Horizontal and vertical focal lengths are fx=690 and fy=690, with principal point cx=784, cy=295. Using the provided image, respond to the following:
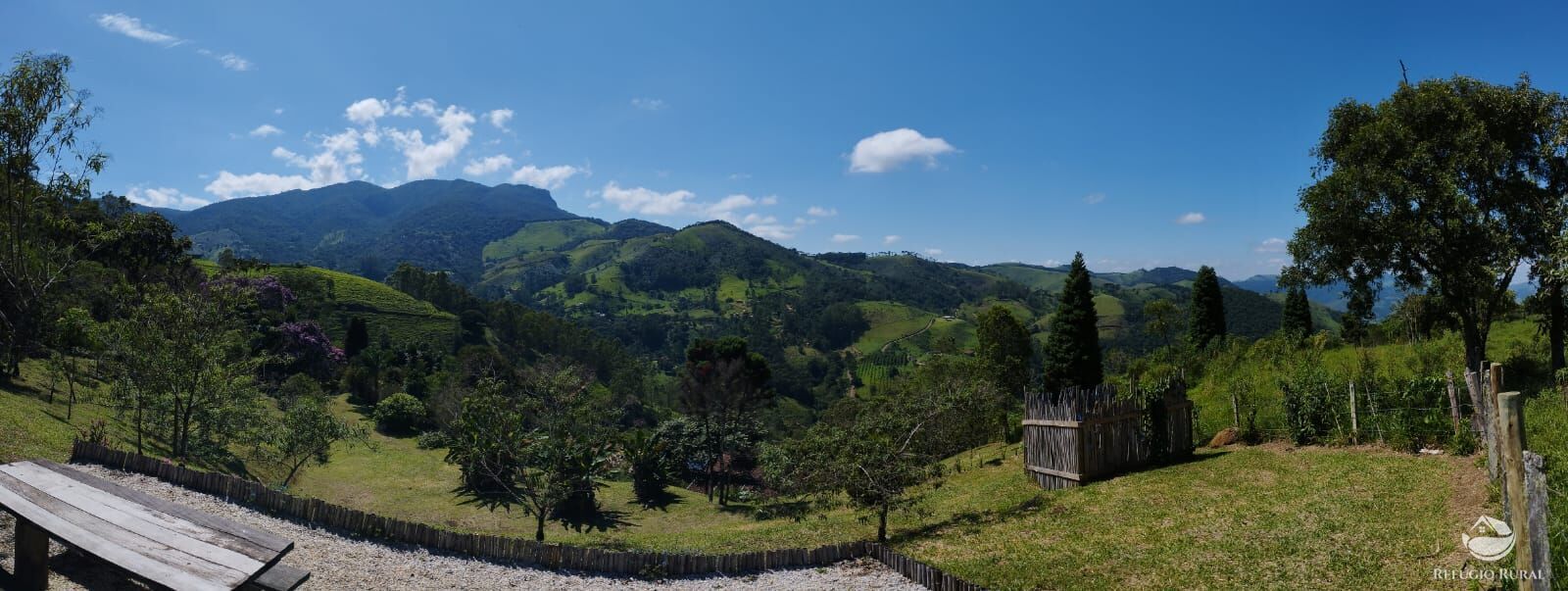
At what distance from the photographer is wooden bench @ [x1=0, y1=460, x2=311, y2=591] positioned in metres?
7.50

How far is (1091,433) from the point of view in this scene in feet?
55.6

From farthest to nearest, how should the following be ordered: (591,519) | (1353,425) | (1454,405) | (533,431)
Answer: (591,519), (533,431), (1353,425), (1454,405)

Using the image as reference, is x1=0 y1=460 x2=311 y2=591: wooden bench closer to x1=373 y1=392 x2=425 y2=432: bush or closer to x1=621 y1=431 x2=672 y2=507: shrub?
x1=621 y1=431 x2=672 y2=507: shrub

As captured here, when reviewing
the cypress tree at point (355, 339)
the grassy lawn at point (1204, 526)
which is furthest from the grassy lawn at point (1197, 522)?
the cypress tree at point (355, 339)

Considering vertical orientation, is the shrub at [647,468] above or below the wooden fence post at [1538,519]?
below

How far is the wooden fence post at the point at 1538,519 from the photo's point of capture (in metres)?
5.34

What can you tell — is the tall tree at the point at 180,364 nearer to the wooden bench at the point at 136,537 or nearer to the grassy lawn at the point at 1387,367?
the wooden bench at the point at 136,537

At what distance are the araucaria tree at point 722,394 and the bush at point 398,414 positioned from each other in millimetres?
18084

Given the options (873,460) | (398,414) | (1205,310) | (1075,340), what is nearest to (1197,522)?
(873,460)

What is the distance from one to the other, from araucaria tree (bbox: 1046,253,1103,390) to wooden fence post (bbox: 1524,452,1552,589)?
30.2m

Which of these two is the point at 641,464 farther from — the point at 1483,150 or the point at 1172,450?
the point at 1483,150

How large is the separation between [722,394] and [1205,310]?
30.7 metres

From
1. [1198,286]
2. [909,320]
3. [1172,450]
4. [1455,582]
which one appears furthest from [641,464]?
[909,320]

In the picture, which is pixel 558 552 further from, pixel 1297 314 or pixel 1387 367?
pixel 1297 314
